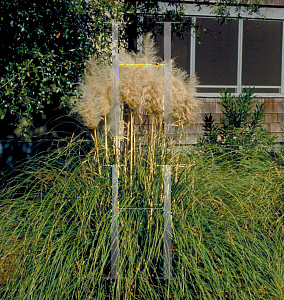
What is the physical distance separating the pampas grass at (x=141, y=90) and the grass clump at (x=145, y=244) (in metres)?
0.33

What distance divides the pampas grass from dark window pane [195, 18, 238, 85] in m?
4.77

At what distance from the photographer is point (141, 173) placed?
241 cm

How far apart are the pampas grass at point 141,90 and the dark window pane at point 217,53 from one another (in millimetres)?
4771

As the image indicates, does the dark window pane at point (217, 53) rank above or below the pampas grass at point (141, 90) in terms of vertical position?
above

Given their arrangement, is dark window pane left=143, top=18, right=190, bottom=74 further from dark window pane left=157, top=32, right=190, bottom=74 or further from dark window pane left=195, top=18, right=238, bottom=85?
dark window pane left=195, top=18, right=238, bottom=85

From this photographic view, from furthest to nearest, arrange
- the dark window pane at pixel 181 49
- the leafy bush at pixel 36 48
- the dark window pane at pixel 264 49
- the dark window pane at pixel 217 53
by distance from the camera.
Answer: the dark window pane at pixel 264 49, the dark window pane at pixel 217 53, the dark window pane at pixel 181 49, the leafy bush at pixel 36 48

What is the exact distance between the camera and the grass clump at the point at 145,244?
→ 6.47 feet

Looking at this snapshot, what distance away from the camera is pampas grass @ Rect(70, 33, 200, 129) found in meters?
2.44

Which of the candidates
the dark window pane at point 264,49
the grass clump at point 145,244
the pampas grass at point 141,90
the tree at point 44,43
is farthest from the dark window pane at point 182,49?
the grass clump at point 145,244

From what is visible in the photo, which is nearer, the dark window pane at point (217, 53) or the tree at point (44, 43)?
the tree at point (44, 43)

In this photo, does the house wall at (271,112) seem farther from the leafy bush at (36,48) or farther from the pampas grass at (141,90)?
the pampas grass at (141,90)

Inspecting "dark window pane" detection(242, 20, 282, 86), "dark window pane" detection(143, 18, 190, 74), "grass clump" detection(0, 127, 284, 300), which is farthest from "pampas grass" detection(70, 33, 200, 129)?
"dark window pane" detection(242, 20, 282, 86)

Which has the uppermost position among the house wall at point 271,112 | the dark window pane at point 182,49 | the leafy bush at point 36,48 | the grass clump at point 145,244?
the dark window pane at point 182,49

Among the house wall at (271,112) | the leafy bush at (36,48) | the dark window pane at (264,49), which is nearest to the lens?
the leafy bush at (36,48)
